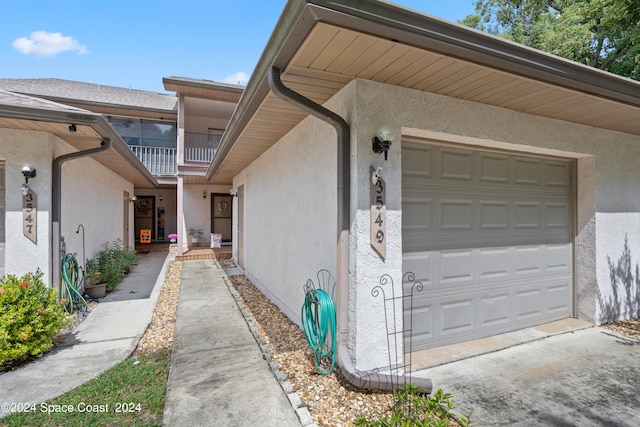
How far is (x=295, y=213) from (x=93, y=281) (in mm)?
5355

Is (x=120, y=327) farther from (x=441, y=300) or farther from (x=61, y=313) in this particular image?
(x=441, y=300)

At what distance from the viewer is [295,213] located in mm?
4844

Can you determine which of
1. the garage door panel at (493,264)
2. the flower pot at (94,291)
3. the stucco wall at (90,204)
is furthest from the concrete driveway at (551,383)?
the stucco wall at (90,204)

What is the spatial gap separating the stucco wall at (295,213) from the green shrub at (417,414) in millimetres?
1384

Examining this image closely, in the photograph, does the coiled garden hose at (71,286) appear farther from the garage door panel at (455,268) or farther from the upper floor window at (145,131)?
the upper floor window at (145,131)

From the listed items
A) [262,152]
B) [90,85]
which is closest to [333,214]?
[262,152]

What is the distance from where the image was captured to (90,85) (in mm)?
17062

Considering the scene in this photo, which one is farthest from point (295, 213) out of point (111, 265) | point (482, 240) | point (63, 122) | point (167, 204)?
point (167, 204)

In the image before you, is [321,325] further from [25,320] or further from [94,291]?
[94,291]

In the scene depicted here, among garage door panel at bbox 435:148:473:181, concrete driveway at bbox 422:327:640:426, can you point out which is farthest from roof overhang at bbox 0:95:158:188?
concrete driveway at bbox 422:327:640:426

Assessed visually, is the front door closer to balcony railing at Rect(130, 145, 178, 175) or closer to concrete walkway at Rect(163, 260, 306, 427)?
balcony railing at Rect(130, 145, 178, 175)

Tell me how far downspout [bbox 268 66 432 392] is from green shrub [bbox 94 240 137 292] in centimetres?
641

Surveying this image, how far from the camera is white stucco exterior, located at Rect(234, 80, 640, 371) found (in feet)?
9.84

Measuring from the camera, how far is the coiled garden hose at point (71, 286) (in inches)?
214
